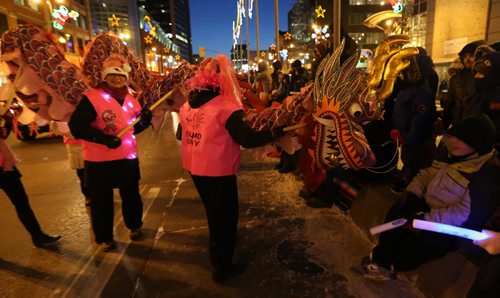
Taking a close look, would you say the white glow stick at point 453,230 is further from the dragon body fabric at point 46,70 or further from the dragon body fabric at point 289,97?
the dragon body fabric at point 46,70

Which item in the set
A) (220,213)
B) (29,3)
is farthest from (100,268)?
(29,3)

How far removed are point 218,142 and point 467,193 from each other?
1.89 m

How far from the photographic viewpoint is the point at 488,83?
2.93 m

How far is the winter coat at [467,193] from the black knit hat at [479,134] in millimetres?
67

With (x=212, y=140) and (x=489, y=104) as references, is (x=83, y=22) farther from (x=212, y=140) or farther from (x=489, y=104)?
(x=489, y=104)

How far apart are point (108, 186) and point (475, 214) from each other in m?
3.36

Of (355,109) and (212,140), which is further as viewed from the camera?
(355,109)

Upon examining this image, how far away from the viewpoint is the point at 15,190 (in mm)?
3666

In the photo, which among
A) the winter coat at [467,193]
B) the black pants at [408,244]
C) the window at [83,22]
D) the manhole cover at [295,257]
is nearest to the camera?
the winter coat at [467,193]

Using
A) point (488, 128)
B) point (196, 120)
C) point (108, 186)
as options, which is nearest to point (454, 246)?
point (488, 128)

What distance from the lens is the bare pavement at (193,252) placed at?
9.71ft

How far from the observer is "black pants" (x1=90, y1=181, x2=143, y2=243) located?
11.8ft

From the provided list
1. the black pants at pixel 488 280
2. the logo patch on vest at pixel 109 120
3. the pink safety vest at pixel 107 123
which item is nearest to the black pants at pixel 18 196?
the pink safety vest at pixel 107 123

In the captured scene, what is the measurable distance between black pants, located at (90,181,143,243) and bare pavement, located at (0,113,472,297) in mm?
234
